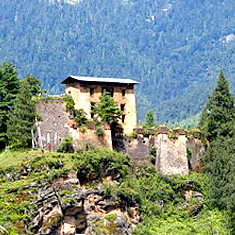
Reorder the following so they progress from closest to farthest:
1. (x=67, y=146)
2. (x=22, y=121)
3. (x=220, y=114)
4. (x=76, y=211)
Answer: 1. (x=76, y=211)
2. (x=67, y=146)
3. (x=22, y=121)
4. (x=220, y=114)

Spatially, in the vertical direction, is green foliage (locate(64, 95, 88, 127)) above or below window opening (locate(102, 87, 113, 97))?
below

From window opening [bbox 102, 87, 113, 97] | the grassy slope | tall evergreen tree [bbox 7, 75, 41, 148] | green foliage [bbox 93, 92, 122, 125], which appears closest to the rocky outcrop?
the grassy slope

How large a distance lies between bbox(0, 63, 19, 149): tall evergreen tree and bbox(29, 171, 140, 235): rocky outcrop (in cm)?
1333

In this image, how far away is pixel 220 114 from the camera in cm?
8112

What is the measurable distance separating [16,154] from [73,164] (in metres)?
6.60

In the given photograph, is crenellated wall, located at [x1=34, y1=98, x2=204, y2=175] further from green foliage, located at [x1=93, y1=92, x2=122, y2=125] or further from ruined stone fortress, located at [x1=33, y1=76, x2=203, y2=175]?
green foliage, located at [x1=93, y1=92, x2=122, y2=125]

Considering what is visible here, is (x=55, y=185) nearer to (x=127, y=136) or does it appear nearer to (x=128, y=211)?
(x=128, y=211)

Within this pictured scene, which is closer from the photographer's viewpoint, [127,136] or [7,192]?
[7,192]

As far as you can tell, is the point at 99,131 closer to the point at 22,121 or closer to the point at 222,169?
the point at 22,121

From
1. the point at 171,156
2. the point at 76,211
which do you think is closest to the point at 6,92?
the point at 76,211

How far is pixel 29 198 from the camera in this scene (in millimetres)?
67375

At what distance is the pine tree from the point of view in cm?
8094

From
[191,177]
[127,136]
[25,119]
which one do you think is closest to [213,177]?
[191,177]

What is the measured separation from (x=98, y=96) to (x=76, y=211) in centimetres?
1555
